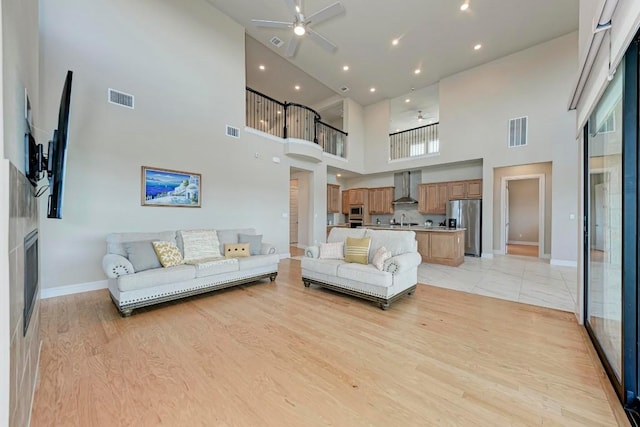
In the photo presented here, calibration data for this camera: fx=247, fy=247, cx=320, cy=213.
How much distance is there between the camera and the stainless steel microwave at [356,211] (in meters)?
9.52

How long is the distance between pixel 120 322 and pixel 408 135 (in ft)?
29.4

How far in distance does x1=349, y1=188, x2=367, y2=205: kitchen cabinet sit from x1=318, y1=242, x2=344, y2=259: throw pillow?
Result: 5722mm

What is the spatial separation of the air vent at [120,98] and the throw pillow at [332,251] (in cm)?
395

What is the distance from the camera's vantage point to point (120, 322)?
268 centimetres

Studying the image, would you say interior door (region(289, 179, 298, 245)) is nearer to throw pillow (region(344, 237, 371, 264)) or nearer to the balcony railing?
the balcony railing

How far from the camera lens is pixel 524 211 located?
9.41 metres

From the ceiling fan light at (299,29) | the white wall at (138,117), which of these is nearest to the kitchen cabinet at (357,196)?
the white wall at (138,117)

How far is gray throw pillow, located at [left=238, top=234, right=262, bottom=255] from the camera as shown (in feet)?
14.4

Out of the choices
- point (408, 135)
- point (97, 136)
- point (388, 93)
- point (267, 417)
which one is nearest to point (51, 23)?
point (97, 136)

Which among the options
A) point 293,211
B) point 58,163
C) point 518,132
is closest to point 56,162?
point 58,163

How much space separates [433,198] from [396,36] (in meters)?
4.66

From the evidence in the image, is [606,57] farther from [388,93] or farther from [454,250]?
[388,93]

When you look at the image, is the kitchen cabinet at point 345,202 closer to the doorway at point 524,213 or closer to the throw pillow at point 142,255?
the doorway at point 524,213

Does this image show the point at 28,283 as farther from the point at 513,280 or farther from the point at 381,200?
the point at 381,200
